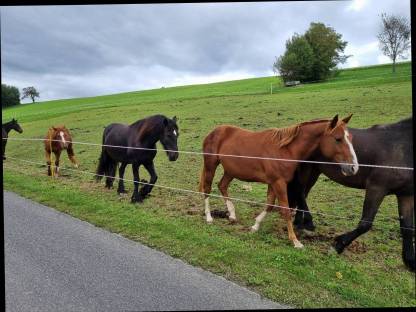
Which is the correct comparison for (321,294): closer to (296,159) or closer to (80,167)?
(296,159)

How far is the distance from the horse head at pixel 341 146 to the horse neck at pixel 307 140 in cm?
15

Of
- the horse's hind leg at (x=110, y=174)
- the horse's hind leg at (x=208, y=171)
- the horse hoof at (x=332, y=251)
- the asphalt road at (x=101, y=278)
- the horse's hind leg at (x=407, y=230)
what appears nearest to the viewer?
the asphalt road at (x=101, y=278)

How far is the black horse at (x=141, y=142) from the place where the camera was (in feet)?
22.8

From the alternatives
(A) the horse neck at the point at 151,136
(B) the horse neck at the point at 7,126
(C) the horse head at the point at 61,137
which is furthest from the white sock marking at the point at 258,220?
(B) the horse neck at the point at 7,126

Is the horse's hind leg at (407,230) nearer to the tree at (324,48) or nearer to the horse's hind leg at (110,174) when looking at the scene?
the horse's hind leg at (110,174)

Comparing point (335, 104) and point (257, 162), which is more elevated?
point (335, 104)

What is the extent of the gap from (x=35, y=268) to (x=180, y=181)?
210 inches

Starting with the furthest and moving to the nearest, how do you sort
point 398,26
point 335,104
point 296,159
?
point 398,26 < point 335,104 < point 296,159

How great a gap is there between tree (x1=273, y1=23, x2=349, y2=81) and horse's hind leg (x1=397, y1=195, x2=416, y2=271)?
3363 cm

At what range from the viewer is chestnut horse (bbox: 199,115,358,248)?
4.71 meters

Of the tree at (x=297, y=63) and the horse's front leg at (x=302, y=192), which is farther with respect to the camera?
the tree at (x=297, y=63)

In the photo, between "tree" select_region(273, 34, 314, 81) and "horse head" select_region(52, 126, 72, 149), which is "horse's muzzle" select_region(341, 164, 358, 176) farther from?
"tree" select_region(273, 34, 314, 81)

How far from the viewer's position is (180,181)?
953cm

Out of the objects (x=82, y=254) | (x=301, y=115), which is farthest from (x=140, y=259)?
(x=301, y=115)
